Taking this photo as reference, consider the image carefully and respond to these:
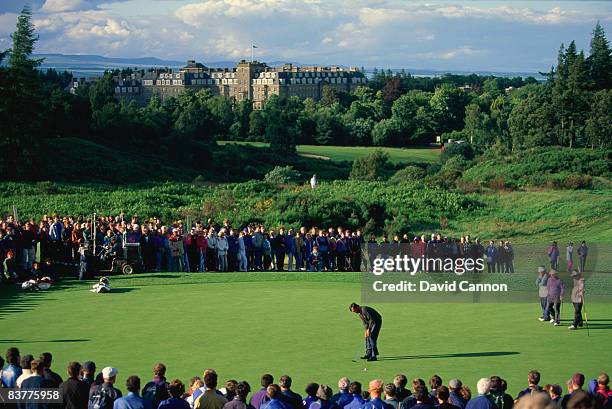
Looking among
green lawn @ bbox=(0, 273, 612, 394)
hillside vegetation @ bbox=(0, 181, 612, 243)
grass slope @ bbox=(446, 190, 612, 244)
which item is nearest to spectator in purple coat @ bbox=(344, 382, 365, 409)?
green lawn @ bbox=(0, 273, 612, 394)

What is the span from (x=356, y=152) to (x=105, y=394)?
123663 millimetres

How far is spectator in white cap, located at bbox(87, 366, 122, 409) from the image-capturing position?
44.3 feet

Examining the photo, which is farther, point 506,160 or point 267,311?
point 506,160

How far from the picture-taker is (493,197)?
61.2 meters

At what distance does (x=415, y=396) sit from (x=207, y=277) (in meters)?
19.7

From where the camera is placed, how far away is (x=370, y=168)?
106438 millimetres

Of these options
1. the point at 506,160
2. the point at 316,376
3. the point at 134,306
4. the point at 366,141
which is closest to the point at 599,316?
the point at 316,376

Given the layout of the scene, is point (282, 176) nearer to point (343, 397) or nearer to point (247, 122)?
point (247, 122)

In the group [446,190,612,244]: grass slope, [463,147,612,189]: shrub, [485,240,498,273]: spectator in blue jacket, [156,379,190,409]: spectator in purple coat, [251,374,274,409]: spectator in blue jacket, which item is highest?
[156,379,190,409]: spectator in purple coat

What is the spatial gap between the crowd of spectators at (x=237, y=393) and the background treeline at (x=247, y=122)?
71.8 metres

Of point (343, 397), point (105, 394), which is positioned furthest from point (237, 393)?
point (105, 394)

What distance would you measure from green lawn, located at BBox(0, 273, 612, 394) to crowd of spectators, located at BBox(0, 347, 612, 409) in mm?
3495

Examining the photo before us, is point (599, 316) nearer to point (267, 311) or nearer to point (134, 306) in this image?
point (267, 311)

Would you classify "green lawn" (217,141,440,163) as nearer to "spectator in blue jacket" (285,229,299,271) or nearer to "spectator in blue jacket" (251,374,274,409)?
"spectator in blue jacket" (285,229,299,271)
